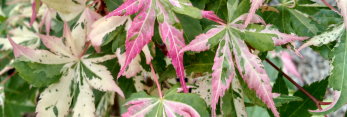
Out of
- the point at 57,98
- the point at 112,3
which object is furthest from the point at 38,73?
the point at 112,3

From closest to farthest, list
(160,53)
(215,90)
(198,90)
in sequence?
(215,90) < (198,90) < (160,53)

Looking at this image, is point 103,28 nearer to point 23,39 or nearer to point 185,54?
point 185,54

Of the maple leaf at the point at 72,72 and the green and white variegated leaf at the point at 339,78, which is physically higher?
the maple leaf at the point at 72,72

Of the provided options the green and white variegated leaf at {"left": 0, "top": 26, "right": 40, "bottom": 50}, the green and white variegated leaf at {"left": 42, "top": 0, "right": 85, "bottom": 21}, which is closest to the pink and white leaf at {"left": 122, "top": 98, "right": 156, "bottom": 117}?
the green and white variegated leaf at {"left": 42, "top": 0, "right": 85, "bottom": 21}

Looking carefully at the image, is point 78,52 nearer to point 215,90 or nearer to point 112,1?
point 112,1

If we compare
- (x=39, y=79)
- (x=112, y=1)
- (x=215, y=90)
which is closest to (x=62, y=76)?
(x=39, y=79)

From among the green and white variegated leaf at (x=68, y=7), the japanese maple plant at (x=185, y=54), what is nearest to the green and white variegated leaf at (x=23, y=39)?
the japanese maple plant at (x=185, y=54)

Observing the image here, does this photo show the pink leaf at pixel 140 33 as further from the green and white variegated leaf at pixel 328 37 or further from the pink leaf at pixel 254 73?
the green and white variegated leaf at pixel 328 37
